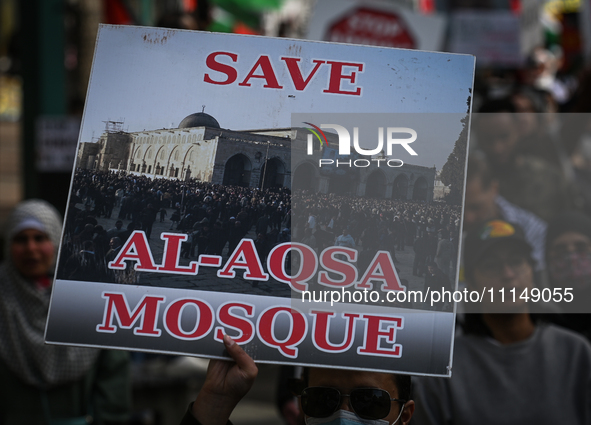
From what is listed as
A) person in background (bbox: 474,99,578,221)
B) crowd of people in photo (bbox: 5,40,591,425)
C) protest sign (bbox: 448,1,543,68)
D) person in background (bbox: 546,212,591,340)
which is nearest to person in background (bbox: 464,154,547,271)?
crowd of people in photo (bbox: 5,40,591,425)

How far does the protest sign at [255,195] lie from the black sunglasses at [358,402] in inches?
9.9

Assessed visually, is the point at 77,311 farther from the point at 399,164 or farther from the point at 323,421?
the point at 399,164

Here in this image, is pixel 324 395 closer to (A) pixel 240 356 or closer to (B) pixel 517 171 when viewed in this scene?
(A) pixel 240 356

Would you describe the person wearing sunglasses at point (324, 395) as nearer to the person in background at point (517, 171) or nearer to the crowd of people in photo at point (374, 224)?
the crowd of people in photo at point (374, 224)

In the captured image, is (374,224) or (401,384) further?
(401,384)

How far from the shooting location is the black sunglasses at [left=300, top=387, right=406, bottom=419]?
2113 millimetres

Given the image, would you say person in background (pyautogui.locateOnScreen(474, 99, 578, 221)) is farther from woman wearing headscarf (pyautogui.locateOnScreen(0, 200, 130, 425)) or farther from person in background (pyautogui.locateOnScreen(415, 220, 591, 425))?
woman wearing headscarf (pyautogui.locateOnScreen(0, 200, 130, 425))

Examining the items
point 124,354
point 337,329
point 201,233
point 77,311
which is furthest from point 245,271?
point 124,354

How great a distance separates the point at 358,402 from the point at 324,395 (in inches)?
4.0

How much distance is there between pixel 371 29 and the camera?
619 centimetres

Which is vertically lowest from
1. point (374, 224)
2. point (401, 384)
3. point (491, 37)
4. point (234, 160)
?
point (401, 384)

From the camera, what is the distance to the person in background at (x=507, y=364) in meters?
2.64

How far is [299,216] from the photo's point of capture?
1966 mm

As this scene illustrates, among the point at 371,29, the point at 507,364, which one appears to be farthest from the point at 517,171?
the point at 371,29
